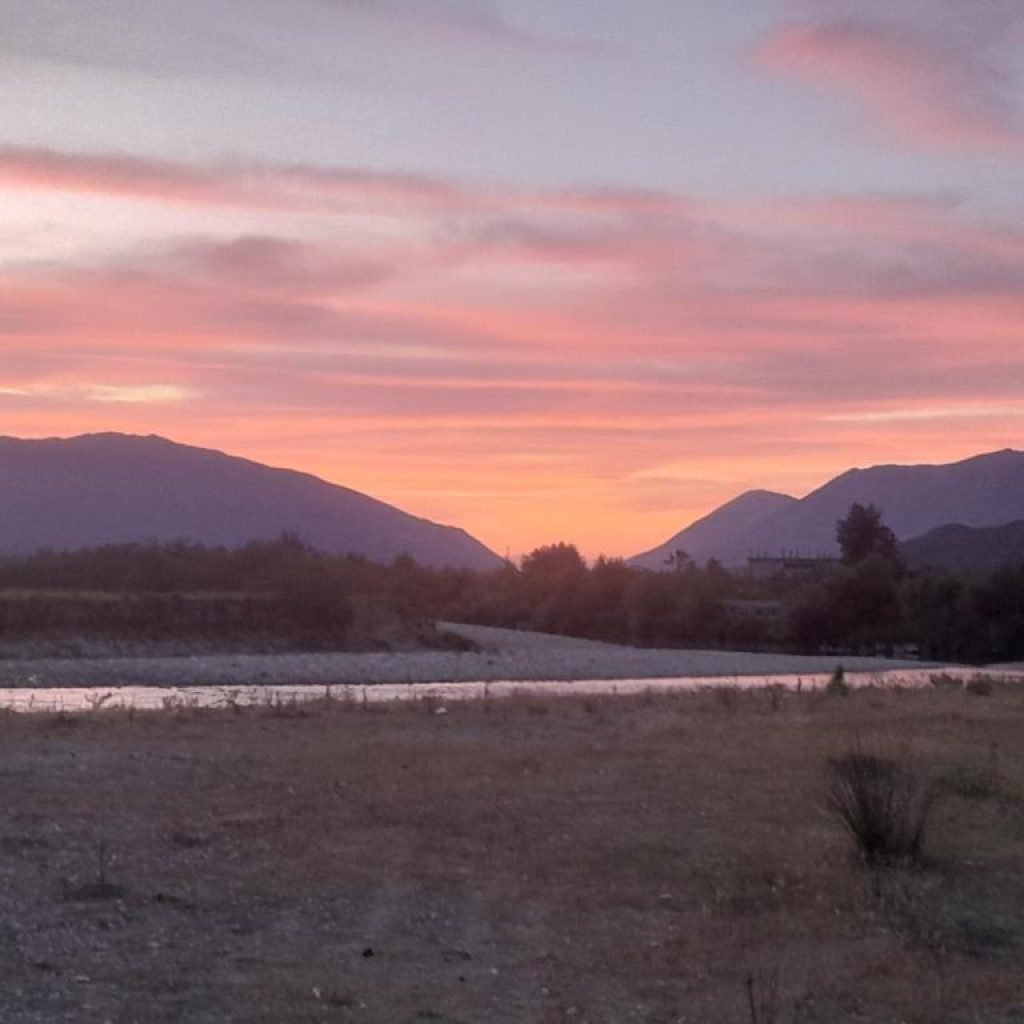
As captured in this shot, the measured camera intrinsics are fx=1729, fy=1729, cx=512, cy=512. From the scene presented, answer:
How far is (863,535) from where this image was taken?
400 feet

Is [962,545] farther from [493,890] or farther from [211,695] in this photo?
[493,890]

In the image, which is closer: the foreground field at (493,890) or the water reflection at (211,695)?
the foreground field at (493,890)

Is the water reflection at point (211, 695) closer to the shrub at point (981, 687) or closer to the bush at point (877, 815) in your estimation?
the shrub at point (981, 687)

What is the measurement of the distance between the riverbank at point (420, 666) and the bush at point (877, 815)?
1585 inches

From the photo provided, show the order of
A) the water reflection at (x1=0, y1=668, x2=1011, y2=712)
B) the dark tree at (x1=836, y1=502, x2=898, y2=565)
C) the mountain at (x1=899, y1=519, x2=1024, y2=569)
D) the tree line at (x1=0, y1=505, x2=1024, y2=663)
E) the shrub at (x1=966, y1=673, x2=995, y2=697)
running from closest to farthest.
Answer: the water reflection at (x1=0, y1=668, x2=1011, y2=712), the shrub at (x1=966, y1=673, x2=995, y2=697), the tree line at (x1=0, y1=505, x2=1024, y2=663), the dark tree at (x1=836, y1=502, x2=898, y2=565), the mountain at (x1=899, y1=519, x2=1024, y2=569)

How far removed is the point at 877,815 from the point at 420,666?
5370cm

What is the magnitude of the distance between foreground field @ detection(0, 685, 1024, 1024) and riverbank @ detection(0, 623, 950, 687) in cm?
3548

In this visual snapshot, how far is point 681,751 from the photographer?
21.1m

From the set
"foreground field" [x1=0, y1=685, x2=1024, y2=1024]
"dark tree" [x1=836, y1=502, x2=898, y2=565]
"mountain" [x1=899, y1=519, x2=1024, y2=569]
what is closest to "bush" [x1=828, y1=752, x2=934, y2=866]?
"foreground field" [x1=0, y1=685, x2=1024, y2=1024]

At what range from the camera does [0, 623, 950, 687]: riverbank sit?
184 feet

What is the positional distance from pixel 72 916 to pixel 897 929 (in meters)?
5.14

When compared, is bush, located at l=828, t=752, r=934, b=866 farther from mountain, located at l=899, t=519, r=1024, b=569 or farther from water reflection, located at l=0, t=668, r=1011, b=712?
mountain, located at l=899, t=519, r=1024, b=569

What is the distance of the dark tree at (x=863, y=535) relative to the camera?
119875 millimetres

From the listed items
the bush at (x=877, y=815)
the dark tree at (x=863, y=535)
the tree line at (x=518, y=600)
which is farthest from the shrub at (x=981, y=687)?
the dark tree at (x=863, y=535)
